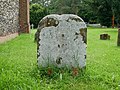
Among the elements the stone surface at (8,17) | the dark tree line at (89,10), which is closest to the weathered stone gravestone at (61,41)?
the stone surface at (8,17)

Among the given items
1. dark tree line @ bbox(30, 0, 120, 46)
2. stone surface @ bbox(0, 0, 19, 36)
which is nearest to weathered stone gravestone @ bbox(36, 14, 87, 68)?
stone surface @ bbox(0, 0, 19, 36)

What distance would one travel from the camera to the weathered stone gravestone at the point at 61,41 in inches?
265

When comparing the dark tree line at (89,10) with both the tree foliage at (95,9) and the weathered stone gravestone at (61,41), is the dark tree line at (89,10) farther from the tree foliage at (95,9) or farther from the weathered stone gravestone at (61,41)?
the weathered stone gravestone at (61,41)

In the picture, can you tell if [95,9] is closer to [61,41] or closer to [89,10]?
[89,10]

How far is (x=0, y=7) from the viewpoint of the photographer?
46.1ft

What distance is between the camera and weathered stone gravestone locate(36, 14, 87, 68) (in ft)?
22.1

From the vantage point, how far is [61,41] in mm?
6750

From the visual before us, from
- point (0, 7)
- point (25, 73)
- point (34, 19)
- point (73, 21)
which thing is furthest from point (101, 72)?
point (34, 19)

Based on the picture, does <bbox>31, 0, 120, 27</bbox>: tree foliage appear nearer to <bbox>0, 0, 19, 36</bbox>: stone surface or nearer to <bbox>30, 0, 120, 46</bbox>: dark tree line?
<bbox>30, 0, 120, 46</bbox>: dark tree line

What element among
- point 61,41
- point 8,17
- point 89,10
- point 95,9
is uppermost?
point 89,10

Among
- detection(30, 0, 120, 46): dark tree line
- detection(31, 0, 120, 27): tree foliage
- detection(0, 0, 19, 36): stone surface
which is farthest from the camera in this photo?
detection(30, 0, 120, 46): dark tree line

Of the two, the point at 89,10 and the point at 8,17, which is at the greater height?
Result: the point at 89,10

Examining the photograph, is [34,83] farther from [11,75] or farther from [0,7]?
[0,7]

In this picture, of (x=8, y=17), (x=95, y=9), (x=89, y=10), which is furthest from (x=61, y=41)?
(x=89, y=10)
